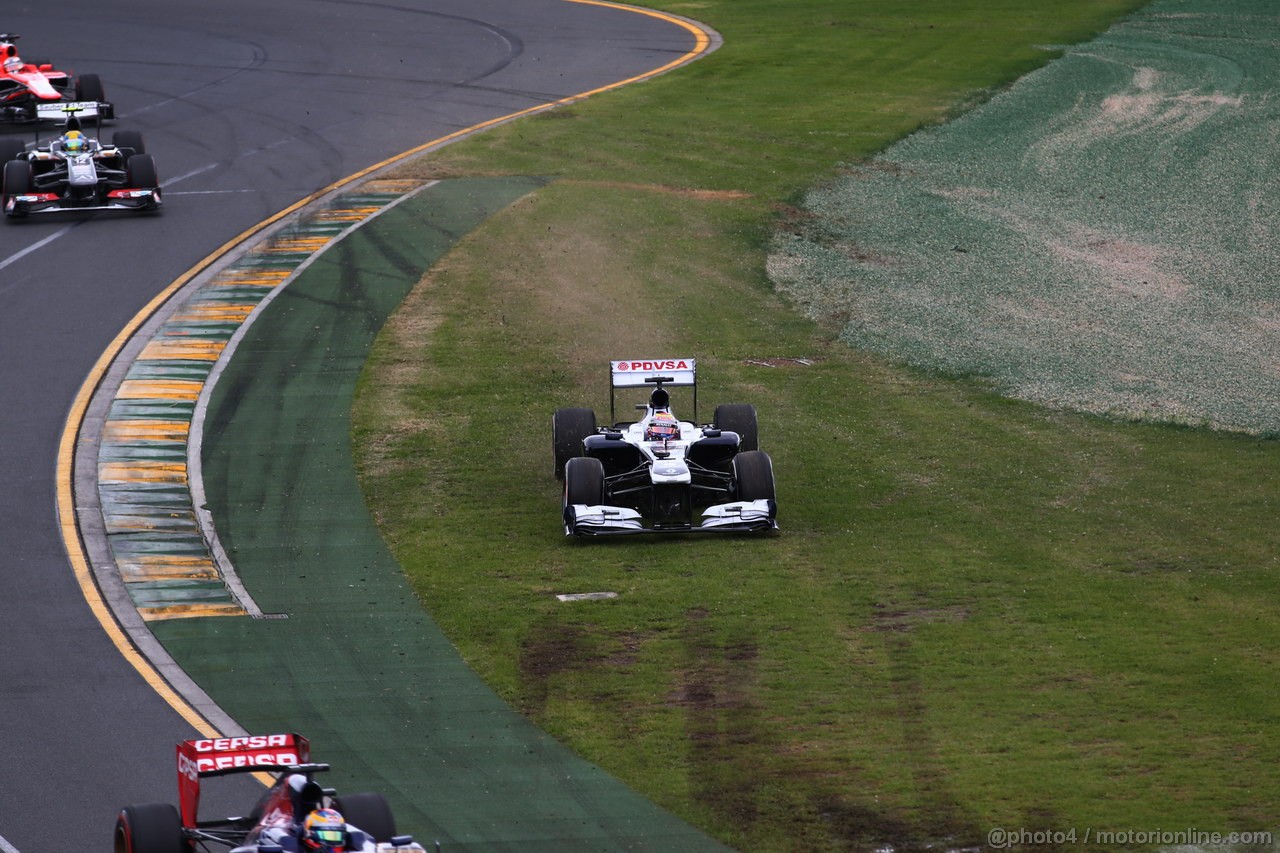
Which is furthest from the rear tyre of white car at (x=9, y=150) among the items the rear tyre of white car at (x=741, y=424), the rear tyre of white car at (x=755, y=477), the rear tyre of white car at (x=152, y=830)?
the rear tyre of white car at (x=152, y=830)

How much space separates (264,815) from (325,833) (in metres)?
0.86

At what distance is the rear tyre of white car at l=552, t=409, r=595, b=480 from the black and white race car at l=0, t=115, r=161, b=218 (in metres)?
16.7

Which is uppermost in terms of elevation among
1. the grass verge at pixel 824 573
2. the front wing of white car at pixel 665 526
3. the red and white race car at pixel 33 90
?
the red and white race car at pixel 33 90

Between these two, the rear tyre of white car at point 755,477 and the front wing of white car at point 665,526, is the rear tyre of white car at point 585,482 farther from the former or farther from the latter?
the rear tyre of white car at point 755,477

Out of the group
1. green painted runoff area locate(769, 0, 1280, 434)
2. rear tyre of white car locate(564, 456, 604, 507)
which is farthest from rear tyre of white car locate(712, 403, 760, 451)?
green painted runoff area locate(769, 0, 1280, 434)

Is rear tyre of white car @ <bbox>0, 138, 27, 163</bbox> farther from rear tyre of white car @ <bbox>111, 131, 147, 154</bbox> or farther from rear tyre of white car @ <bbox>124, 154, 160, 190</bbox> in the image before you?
rear tyre of white car @ <bbox>124, 154, 160, 190</bbox>

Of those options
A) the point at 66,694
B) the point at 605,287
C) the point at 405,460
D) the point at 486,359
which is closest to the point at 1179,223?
the point at 605,287

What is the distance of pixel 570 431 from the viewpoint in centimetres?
2522

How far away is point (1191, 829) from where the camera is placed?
16.1 meters

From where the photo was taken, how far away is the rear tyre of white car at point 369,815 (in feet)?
48.1

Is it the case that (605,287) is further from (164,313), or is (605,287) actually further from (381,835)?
(381,835)

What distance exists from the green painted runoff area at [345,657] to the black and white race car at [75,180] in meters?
7.81

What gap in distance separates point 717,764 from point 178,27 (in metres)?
46.2

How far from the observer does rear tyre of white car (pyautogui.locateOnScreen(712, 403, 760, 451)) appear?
25.1 m
